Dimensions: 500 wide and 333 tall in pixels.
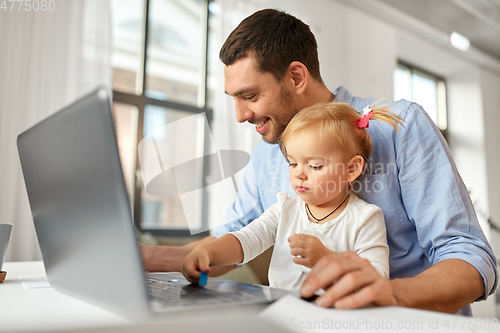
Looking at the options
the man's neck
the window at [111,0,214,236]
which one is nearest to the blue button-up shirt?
the man's neck

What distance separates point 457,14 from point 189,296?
4938mm

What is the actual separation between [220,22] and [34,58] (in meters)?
1.71

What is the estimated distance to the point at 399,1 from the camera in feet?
14.5

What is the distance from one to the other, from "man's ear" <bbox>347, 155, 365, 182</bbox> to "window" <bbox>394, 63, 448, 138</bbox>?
15.6 ft

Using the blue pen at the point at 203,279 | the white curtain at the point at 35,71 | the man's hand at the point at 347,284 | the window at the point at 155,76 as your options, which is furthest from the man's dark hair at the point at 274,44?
the window at the point at 155,76

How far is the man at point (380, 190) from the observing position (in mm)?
507

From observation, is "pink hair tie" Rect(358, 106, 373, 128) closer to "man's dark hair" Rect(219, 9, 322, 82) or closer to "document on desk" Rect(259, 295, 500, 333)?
"man's dark hair" Rect(219, 9, 322, 82)

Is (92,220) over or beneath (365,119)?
beneath

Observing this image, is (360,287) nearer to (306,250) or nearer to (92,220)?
(306,250)

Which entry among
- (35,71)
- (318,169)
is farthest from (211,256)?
(35,71)

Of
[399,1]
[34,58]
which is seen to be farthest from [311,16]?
[34,58]

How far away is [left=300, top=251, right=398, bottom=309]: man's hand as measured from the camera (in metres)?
0.46

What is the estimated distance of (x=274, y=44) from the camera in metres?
1.20

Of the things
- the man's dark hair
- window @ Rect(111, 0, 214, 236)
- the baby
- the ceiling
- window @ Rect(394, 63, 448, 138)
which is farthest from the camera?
window @ Rect(394, 63, 448, 138)
